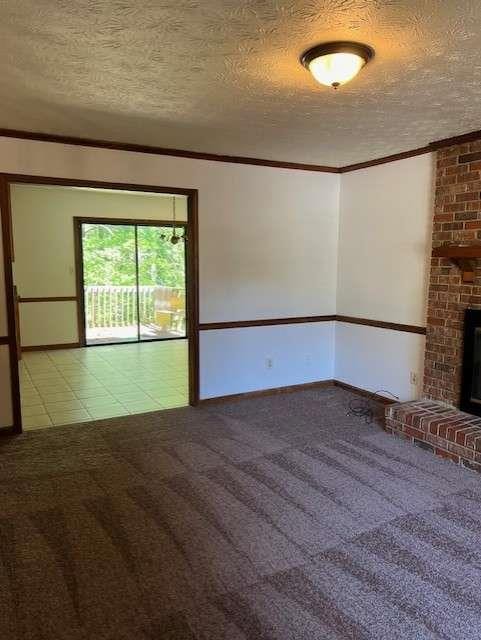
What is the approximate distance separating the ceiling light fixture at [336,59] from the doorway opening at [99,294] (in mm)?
3371

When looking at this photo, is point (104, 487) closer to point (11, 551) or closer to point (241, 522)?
point (11, 551)

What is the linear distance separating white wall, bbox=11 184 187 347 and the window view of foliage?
0.97 ft

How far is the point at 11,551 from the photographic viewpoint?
88.7 inches

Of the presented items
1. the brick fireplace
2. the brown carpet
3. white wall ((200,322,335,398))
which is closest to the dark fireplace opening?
the brick fireplace

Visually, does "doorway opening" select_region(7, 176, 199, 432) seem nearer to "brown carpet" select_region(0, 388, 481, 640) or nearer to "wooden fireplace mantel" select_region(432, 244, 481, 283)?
"brown carpet" select_region(0, 388, 481, 640)

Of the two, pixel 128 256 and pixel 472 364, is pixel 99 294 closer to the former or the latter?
pixel 128 256

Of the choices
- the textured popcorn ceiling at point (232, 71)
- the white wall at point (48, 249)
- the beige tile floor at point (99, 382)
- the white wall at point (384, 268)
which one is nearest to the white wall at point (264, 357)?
the white wall at point (384, 268)

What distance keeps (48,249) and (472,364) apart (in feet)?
20.3

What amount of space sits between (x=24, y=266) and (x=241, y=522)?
5.99 meters

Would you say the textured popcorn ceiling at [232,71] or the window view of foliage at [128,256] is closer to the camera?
the textured popcorn ceiling at [232,71]

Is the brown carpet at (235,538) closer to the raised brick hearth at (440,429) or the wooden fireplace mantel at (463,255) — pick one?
the raised brick hearth at (440,429)

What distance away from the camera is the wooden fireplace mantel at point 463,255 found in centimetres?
344

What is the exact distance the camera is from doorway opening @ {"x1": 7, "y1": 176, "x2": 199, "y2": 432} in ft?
18.2

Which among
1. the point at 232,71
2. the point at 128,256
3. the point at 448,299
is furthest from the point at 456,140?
the point at 128,256
